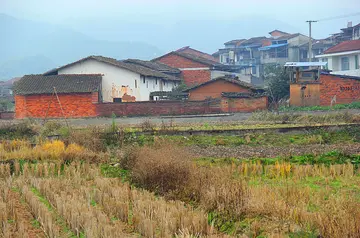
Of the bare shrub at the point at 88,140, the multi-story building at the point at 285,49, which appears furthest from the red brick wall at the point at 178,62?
the bare shrub at the point at 88,140

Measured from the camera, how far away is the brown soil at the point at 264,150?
16281 mm

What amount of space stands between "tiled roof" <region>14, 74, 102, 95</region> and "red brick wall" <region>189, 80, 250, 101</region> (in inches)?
295

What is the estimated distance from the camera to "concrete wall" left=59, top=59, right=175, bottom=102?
42.5 m

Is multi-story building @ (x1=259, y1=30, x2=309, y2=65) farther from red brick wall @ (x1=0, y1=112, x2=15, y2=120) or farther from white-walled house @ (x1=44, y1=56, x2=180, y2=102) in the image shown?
red brick wall @ (x1=0, y1=112, x2=15, y2=120)

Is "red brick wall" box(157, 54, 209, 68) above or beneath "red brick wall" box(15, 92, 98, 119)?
above

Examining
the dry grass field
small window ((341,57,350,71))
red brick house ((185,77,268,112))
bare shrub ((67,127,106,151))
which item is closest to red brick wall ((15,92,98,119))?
red brick house ((185,77,268,112))

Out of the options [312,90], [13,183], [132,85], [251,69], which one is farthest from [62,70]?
[251,69]

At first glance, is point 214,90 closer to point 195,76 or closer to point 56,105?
point 56,105

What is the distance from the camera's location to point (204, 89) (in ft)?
135

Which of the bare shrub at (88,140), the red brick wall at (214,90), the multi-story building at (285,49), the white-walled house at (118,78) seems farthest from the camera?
the multi-story building at (285,49)

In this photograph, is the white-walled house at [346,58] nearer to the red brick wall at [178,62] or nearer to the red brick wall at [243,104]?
the red brick wall at [243,104]

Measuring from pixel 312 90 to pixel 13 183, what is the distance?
1082 inches

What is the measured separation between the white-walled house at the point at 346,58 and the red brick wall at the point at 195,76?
1238cm

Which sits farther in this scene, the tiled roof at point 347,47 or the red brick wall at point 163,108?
the tiled roof at point 347,47
